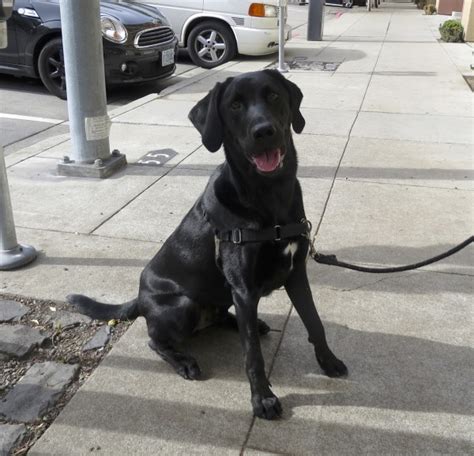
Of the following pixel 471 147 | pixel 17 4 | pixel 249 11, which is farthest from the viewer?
pixel 249 11

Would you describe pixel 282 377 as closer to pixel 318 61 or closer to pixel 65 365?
pixel 65 365

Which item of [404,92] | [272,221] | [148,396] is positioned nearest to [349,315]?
[272,221]

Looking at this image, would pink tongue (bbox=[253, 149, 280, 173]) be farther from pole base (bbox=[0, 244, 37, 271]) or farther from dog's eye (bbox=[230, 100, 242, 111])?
pole base (bbox=[0, 244, 37, 271])

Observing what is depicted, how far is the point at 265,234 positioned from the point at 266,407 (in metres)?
0.75

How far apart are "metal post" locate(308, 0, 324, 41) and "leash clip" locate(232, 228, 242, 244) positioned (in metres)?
13.3

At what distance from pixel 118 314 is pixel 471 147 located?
4.67m

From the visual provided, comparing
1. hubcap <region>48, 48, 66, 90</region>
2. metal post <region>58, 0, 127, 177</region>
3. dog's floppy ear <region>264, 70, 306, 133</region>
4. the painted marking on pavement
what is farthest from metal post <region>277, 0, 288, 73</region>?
dog's floppy ear <region>264, 70, 306, 133</region>

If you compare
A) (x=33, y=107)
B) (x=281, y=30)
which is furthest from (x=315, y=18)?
(x=33, y=107)

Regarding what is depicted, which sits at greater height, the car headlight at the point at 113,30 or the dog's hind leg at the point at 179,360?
the car headlight at the point at 113,30

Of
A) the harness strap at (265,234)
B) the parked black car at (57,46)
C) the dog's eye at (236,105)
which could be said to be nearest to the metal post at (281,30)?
the parked black car at (57,46)

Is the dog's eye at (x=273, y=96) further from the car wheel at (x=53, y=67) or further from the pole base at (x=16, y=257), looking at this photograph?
the car wheel at (x=53, y=67)

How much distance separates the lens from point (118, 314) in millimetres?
3166

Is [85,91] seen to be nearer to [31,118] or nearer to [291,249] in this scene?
[31,118]

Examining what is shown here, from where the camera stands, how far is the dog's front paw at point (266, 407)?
250cm
